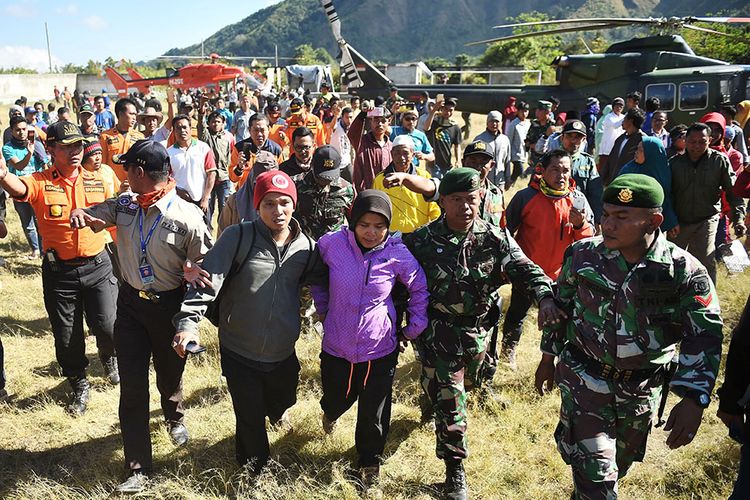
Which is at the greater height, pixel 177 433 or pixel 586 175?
pixel 586 175

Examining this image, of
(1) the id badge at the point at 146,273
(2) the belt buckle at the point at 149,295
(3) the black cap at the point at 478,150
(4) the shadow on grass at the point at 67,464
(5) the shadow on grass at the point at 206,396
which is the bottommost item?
(4) the shadow on grass at the point at 67,464

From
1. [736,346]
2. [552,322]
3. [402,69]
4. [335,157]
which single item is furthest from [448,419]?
[402,69]

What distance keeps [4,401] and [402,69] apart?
107ft

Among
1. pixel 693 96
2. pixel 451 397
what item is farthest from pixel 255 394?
pixel 693 96

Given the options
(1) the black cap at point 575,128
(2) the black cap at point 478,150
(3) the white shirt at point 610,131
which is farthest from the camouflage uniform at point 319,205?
(3) the white shirt at point 610,131

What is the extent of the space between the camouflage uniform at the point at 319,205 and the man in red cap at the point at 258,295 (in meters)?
1.78

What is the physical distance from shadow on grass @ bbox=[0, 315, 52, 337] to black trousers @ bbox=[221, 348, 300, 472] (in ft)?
11.8

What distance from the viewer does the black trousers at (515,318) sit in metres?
4.81

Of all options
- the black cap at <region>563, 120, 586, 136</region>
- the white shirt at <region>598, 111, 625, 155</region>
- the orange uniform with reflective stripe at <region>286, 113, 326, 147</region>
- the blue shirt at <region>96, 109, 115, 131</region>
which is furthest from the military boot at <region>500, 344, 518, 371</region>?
the blue shirt at <region>96, 109, 115, 131</region>

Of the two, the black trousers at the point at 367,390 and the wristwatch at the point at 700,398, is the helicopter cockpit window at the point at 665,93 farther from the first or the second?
the wristwatch at the point at 700,398

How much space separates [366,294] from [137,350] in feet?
4.69

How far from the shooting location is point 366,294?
10.2 ft

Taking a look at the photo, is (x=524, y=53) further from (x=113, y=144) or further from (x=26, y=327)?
(x=26, y=327)

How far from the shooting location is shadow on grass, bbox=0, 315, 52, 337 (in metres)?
5.77
